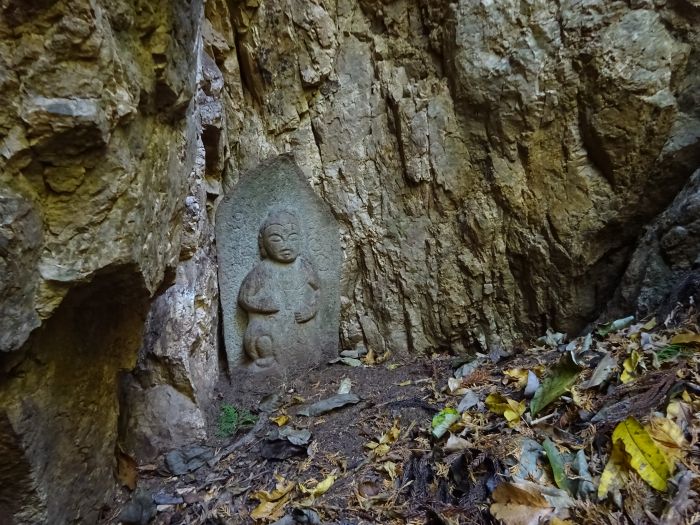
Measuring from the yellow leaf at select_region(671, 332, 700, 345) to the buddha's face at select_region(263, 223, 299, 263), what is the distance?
86.4 inches

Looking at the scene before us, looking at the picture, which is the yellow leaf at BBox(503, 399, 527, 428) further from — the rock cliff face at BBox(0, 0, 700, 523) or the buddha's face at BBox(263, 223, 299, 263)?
the buddha's face at BBox(263, 223, 299, 263)

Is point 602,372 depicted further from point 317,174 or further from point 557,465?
point 317,174

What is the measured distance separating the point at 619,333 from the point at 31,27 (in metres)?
2.43

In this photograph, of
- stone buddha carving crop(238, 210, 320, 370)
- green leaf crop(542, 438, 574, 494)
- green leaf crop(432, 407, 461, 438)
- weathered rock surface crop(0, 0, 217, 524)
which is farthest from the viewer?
stone buddha carving crop(238, 210, 320, 370)

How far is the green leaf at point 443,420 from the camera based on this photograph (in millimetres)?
1861

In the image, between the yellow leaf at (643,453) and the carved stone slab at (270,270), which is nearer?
the yellow leaf at (643,453)

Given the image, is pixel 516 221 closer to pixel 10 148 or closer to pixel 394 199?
pixel 394 199

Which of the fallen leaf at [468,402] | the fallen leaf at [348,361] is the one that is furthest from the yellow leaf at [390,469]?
the fallen leaf at [348,361]

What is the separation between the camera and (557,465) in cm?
143

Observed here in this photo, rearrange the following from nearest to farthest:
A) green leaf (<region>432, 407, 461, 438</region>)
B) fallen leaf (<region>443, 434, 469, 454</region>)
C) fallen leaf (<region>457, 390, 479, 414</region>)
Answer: fallen leaf (<region>443, 434, 469, 454</region>)
green leaf (<region>432, 407, 461, 438</region>)
fallen leaf (<region>457, 390, 479, 414</region>)

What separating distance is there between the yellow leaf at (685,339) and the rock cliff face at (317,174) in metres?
0.78

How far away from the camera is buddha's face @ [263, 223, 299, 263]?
10.5ft

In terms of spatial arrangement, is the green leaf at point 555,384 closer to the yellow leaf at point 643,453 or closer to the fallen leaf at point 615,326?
the yellow leaf at point 643,453

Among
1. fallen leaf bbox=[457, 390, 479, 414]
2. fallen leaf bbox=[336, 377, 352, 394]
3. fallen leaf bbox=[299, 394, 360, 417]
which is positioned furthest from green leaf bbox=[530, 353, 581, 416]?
fallen leaf bbox=[336, 377, 352, 394]
